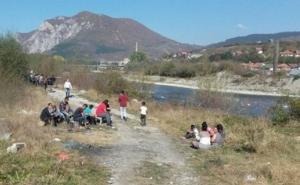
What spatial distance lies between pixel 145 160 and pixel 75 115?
27.4 feet

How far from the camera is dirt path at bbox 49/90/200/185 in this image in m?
14.6

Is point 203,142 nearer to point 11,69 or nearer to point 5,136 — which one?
point 5,136

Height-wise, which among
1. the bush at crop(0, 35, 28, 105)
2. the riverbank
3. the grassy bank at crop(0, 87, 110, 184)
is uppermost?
the bush at crop(0, 35, 28, 105)

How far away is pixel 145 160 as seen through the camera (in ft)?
56.7

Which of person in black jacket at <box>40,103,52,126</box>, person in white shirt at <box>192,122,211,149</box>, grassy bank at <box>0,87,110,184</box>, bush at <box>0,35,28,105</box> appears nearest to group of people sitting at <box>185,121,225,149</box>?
person in white shirt at <box>192,122,211,149</box>

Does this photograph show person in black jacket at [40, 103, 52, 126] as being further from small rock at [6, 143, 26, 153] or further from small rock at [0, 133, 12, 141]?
small rock at [6, 143, 26, 153]

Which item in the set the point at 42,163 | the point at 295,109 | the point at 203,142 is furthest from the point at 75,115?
the point at 295,109

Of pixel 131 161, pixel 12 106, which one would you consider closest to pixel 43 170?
pixel 131 161

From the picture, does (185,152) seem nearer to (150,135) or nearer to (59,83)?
(150,135)

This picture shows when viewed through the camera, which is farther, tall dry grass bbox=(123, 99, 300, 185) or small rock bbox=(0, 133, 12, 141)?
small rock bbox=(0, 133, 12, 141)

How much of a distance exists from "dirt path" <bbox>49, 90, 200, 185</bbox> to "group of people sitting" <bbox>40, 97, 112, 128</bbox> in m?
1.77

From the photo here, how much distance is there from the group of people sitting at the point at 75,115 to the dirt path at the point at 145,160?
177 centimetres

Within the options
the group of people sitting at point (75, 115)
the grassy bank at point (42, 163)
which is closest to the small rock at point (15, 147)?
the grassy bank at point (42, 163)

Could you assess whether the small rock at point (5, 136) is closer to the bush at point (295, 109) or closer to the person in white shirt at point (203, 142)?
the person in white shirt at point (203, 142)
